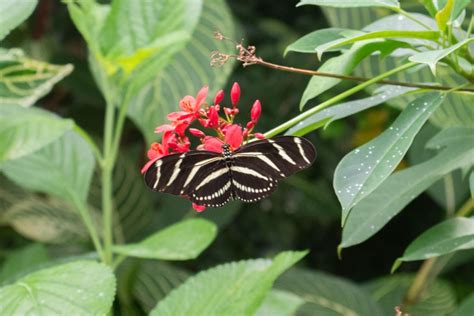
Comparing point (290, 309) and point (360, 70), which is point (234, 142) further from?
point (360, 70)

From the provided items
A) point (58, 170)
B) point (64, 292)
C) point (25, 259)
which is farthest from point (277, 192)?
point (64, 292)

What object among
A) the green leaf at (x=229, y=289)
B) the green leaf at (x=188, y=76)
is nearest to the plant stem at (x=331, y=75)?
the green leaf at (x=229, y=289)

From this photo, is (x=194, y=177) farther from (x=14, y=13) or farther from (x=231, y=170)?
(x=14, y=13)

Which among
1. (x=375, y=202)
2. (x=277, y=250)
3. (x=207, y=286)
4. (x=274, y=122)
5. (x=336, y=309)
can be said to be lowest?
(x=277, y=250)

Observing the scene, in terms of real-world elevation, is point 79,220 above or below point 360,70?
below

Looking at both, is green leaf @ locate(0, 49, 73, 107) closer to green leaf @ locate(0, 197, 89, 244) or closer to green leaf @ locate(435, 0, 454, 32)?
green leaf @ locate(0, 197, 89, 244)

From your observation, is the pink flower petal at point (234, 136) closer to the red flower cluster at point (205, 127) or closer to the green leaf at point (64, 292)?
the red flower cluster at point (205, 127)

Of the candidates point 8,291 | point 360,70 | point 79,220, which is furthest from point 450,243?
point 79,220
